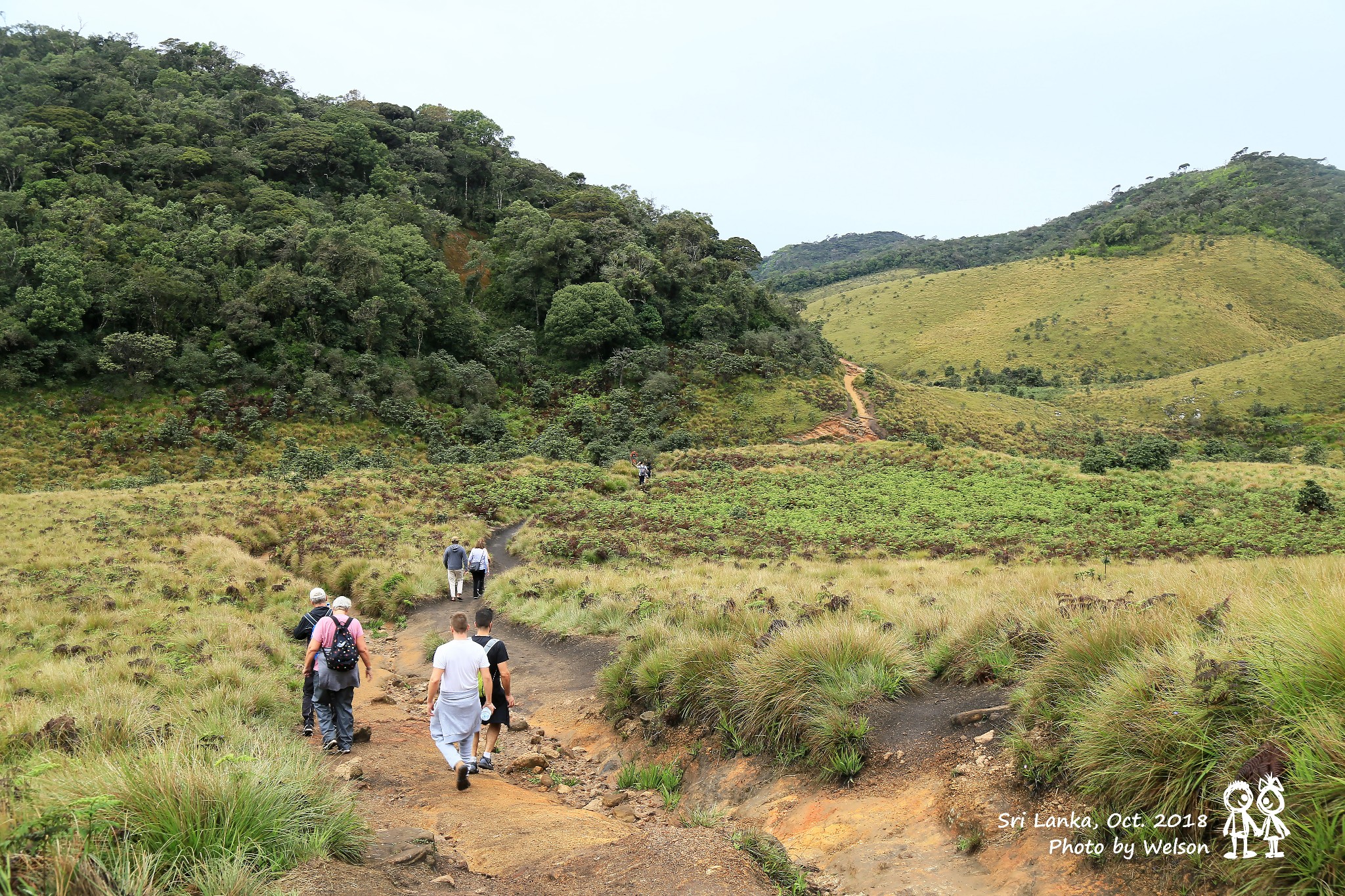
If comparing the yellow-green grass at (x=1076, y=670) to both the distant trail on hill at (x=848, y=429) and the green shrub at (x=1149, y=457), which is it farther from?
the distant trail on hill at (x=848, y=429)

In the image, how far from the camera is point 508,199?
7500 cm

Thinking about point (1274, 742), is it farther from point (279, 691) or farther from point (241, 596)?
point (241, 596)

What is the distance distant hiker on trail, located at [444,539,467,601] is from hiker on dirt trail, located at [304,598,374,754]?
A: 8471mm

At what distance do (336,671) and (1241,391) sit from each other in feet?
263

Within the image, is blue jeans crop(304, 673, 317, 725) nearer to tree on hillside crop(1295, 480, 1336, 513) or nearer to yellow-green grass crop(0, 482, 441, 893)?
yellow-green grass crop(0, 482, 441, 893)

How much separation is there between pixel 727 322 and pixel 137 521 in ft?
146

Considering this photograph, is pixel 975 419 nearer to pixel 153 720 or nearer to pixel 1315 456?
pixel 1315 456

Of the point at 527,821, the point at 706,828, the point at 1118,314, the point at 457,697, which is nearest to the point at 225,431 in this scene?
the point at 457,697

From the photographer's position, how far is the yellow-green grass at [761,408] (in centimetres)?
4784

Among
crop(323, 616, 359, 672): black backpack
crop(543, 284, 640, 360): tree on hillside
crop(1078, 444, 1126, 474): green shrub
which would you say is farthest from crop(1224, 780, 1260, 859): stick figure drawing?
crop(543, 284, 640, 360): tree on hillside

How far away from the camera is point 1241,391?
62531 mm

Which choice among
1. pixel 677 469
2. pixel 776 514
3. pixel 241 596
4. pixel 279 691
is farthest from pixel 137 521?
pixel 677 469

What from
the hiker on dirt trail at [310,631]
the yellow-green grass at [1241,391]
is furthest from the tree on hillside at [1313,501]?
the yellow-green grass at [1241,391]

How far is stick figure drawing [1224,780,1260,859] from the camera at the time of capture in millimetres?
3221
